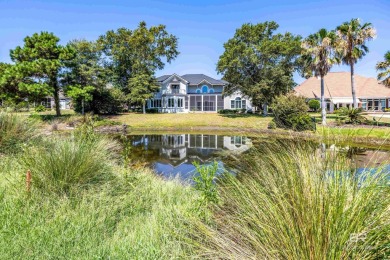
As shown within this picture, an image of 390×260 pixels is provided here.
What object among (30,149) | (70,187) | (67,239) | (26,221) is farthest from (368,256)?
(30,149)

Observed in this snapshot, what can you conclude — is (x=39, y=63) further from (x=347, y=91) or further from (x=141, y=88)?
(x=347, y=91)

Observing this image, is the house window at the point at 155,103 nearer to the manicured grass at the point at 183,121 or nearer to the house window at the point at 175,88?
the house window at the point at 175,88

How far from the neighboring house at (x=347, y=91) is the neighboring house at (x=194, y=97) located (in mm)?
11145

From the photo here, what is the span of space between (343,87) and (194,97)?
24713 mm

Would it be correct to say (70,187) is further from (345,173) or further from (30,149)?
(345,173)

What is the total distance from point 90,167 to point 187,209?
2.09 meters

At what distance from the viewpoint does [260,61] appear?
33156 mm

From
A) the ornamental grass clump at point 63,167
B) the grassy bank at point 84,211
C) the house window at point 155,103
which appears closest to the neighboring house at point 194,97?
the house window at point 155,103

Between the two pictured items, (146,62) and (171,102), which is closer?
(146,62)

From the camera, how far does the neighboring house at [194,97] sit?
42547 millimetres

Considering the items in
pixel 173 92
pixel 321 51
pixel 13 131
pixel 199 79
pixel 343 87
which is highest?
pixel 199 79

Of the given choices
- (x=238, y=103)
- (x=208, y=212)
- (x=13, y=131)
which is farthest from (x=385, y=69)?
(x=13, y=131)

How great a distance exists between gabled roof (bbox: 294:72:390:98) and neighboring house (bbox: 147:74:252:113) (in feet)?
34.9

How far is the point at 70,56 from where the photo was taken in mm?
29000
